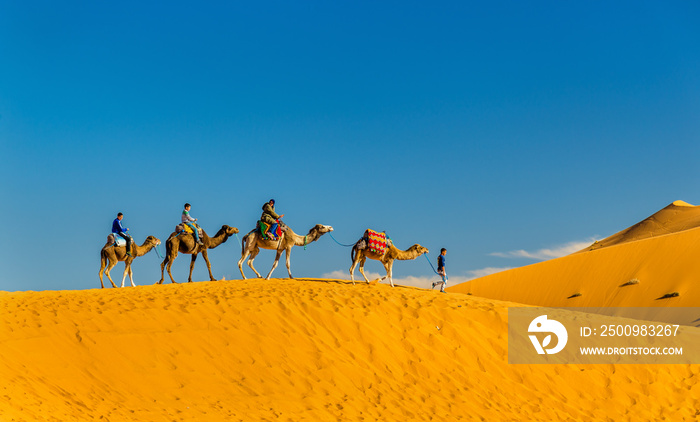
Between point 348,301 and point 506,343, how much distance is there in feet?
17.1

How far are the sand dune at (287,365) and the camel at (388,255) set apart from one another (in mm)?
1772

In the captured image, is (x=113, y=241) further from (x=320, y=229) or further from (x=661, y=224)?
(x=661, y=224)

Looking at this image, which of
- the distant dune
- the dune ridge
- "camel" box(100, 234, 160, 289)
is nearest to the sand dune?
"camel" box(100, 234, 160, 289)

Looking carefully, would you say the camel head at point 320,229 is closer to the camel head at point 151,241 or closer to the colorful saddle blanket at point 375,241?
the colorful saddle blanket at point 375,241

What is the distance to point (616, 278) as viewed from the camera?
4181 centimetres

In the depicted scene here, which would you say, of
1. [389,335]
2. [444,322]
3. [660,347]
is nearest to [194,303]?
[389,335]

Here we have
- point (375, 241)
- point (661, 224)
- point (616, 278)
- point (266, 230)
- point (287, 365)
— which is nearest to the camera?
point (287, 365)

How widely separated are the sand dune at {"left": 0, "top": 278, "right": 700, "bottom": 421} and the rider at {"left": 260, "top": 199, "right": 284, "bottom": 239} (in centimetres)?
222

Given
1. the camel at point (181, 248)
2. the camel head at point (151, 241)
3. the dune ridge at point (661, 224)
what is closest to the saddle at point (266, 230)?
the camel at point (181, 248)

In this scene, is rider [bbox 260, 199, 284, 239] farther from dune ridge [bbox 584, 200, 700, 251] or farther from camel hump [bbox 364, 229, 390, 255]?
dune ridge [bbox 584, 200, 700, 251]

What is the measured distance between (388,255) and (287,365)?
8.22 metres

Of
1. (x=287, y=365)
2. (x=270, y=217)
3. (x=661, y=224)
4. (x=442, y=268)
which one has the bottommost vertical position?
(x=287, y=365)

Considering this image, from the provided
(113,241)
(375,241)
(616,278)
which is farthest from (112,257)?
(616,278)

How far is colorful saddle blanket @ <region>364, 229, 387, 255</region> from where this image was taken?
2203 cm
